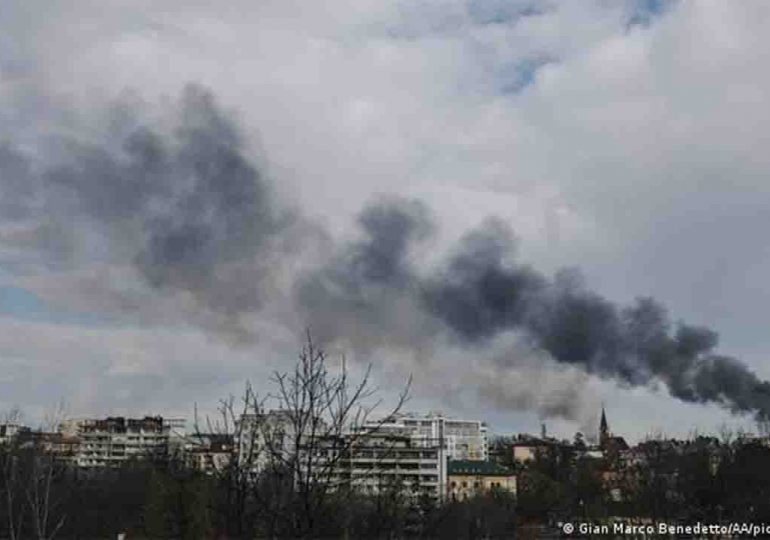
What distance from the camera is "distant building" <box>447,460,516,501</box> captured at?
74.3m

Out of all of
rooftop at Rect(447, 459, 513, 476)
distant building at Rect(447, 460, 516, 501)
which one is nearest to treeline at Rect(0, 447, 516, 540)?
distant building at Rect(447, 460, 516, 501)

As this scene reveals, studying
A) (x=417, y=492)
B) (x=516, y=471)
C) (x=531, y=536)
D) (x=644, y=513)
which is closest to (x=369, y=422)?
(x=644, y=513)

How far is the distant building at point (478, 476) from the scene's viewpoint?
244 ft

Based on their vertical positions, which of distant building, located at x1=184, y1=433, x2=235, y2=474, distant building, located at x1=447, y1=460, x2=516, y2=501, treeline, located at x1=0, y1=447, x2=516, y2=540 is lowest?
treeline, located at x1=0, y1=447, x2=516, y2=540

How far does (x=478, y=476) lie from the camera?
8338 cm

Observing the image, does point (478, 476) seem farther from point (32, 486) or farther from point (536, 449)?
point (32, 486)

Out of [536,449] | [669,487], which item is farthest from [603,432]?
[669,487]

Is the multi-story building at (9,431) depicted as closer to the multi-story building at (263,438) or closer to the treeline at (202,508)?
the treeline at (202,508)

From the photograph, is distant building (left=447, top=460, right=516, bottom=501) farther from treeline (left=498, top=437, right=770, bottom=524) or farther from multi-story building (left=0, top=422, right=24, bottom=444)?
multi-story building (left=0, top=422, right=24, bottom=444)

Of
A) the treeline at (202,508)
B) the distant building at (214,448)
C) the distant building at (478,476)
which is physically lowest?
the treeline at (202,508)

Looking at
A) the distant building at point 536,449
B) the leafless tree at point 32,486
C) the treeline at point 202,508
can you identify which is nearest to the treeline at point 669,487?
the treeline at point 202,508

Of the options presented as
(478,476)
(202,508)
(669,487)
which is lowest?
(202,508)

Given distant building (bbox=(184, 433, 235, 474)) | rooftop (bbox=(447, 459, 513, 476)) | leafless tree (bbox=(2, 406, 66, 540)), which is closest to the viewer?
distant building (bbox=(184, 433, 235, 474))

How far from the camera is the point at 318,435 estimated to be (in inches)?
312
